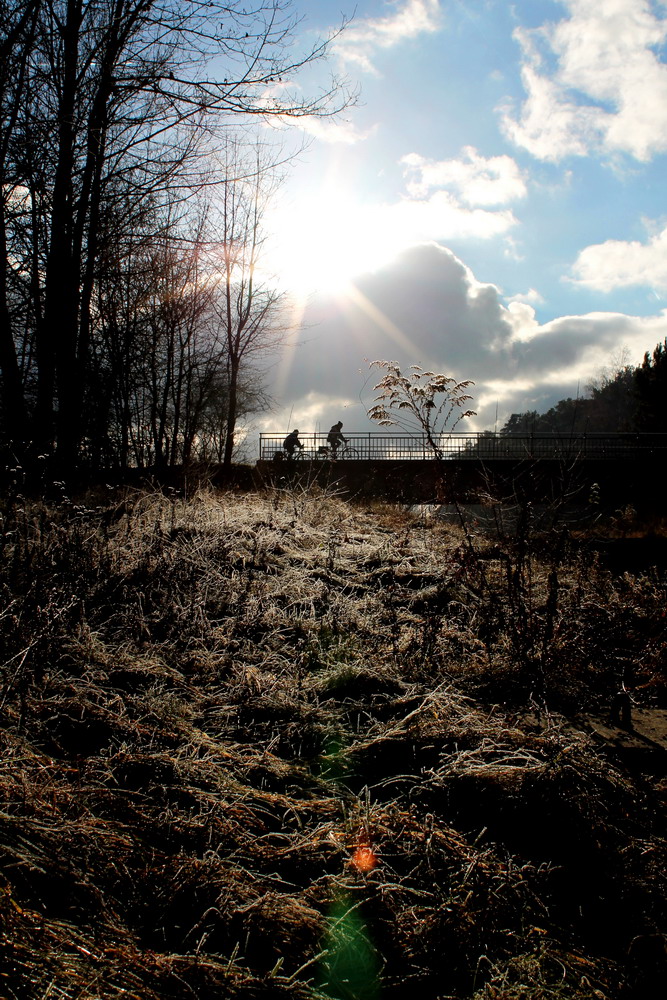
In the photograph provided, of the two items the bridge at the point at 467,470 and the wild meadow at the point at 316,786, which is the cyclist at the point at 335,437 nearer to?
the bridge at the point at 467,470

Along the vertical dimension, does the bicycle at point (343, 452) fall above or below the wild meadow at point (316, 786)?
above

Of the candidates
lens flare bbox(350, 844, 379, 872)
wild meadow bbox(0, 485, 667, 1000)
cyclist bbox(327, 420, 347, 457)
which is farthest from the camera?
cyclist bbox(327, 420, 347, 457)

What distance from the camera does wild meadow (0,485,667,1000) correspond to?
1.81 meters

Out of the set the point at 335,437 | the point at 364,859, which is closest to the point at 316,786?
the point at 364,859

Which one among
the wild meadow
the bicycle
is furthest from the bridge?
the wild meadow

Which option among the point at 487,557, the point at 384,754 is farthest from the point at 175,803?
the point at 487,557

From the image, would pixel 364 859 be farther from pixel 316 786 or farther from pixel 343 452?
pixel 343 452

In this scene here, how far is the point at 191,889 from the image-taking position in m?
1.98

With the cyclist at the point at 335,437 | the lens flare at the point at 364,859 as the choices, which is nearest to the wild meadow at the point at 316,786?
the lens flare at the point at 364,859

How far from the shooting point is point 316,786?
2768 mm

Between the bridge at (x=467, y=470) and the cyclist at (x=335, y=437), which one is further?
the cyclist at (x=335, y=437)

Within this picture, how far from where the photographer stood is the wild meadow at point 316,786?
1809mm

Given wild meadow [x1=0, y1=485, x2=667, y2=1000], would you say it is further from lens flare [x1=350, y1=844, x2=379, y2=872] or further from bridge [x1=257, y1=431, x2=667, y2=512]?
bridge [x1=257, y1=431, x2=667, y2=512]

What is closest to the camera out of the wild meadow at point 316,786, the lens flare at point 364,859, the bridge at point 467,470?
the wild meadow at point 316,786
